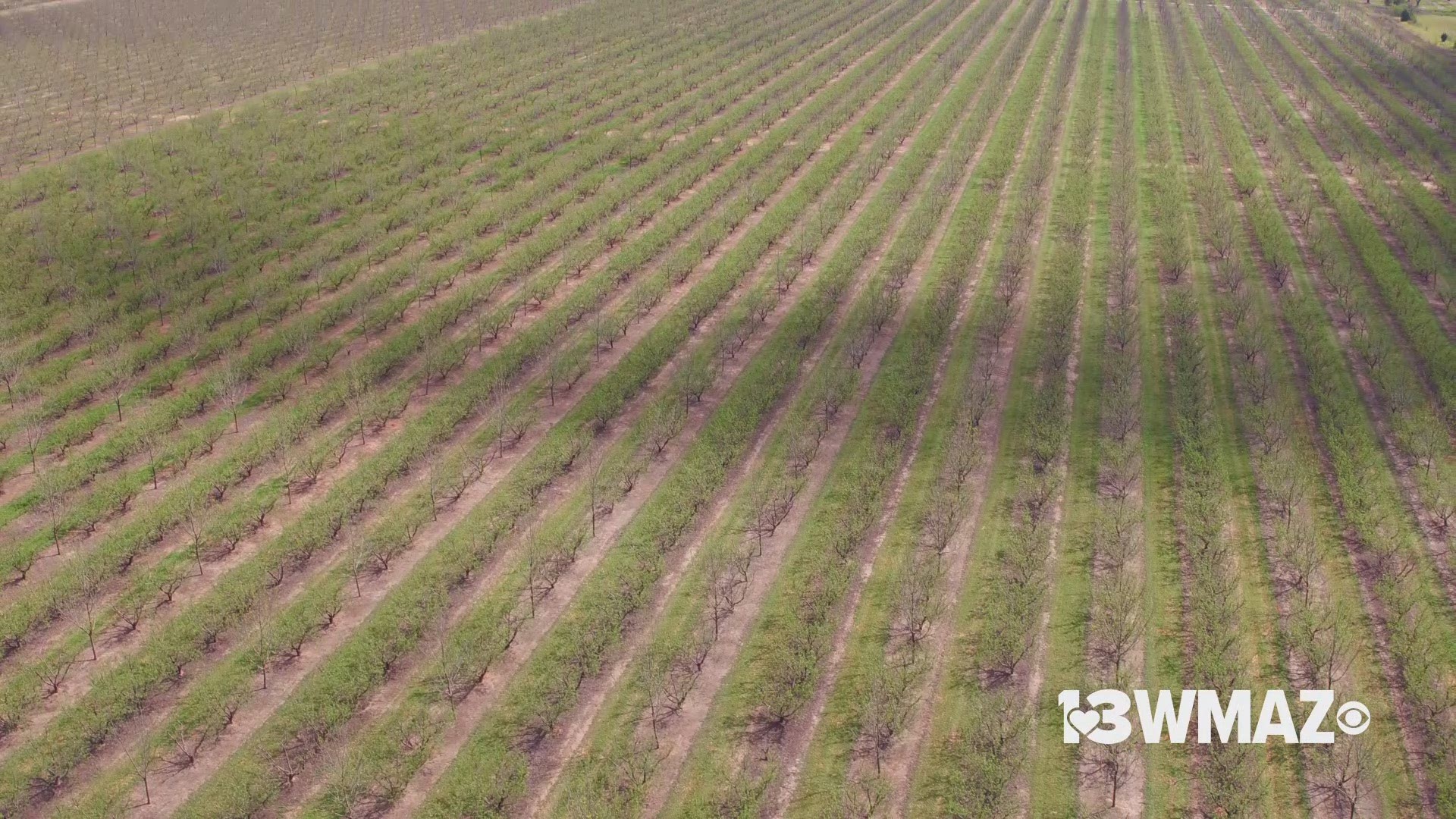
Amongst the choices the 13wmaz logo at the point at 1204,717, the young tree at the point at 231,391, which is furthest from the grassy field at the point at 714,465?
the 13wmaz logo at the point at 1204,717

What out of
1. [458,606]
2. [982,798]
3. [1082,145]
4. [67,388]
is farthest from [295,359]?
[1082,145]

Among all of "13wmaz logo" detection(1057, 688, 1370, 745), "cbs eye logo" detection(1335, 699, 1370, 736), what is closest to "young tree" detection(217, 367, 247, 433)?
"13wmaz logo" detection(1057, 688, 1370, 745)

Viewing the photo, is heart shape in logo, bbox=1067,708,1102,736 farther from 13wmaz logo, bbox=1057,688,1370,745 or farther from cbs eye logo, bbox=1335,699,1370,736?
cbs eye logo, bbox=1335,699,1370,736

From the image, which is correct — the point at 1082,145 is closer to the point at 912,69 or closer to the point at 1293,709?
the point at 912,69

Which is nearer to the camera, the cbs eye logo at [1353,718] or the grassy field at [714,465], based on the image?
the grassy field at [714,465]

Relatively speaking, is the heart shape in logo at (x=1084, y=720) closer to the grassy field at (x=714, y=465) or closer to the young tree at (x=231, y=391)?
the grassy field at (x=714, y=465)

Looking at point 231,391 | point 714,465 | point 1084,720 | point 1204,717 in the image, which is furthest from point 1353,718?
point 231,391

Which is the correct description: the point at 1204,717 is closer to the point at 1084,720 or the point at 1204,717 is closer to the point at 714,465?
the point at 1084,720
